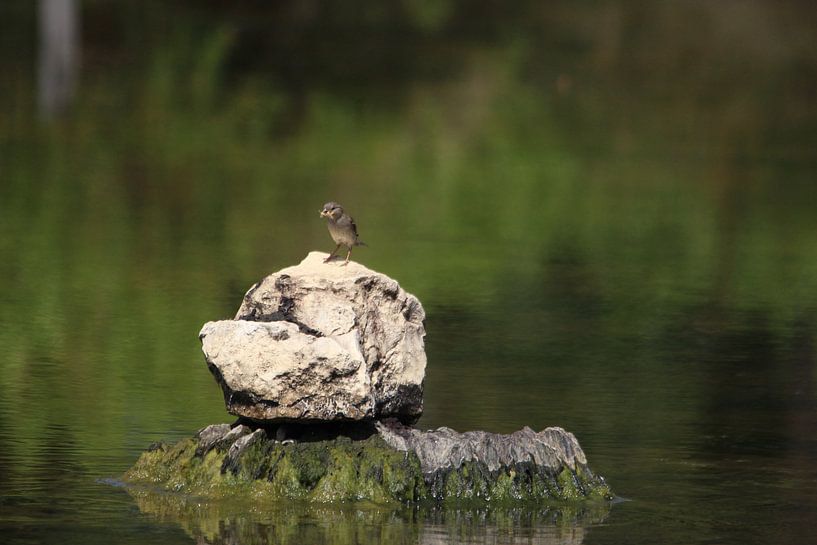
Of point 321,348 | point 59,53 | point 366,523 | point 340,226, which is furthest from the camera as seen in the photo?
point 59,53

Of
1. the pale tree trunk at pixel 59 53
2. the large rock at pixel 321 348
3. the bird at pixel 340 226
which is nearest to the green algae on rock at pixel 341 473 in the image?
the large rock at pixel 321 348

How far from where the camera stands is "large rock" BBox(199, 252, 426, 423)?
1377 cm

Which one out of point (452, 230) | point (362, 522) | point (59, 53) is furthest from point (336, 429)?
point (59, 53)

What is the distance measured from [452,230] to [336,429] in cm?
1906

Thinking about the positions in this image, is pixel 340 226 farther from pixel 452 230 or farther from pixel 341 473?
pixel 452 230

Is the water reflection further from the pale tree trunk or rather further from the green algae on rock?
the pale tree trunk

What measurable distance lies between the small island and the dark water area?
9.8 inches

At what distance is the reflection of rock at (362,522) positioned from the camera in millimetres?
13211

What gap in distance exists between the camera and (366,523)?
13570 mm

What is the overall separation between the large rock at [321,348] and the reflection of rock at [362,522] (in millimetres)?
632

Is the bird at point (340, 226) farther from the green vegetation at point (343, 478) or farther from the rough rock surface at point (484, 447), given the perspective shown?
the green vegetation at point (343, 478)

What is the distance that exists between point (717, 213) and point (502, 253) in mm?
7070

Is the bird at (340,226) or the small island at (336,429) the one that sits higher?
the bird at (340,226)

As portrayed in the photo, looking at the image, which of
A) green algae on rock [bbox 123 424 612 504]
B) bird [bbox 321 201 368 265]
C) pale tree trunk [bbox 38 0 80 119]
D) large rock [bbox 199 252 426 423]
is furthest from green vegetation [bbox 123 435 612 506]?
pale tree trunk [bbox 38 0 80 119]
